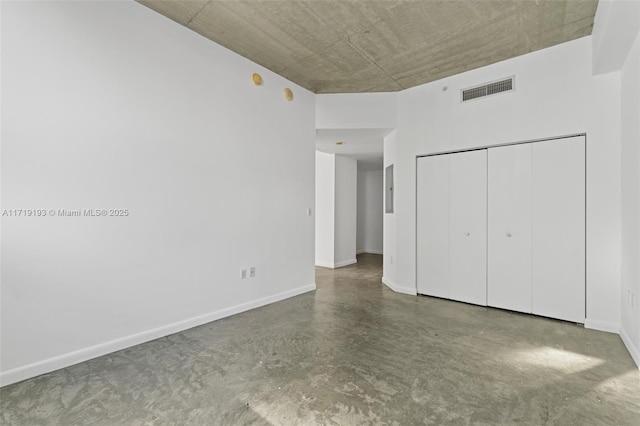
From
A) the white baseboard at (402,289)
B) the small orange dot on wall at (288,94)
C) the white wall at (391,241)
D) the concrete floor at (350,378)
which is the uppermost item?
the small orange dot on wall at (288,94)

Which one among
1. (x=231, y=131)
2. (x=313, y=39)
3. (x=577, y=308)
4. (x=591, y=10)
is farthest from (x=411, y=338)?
(x=591, y=10)

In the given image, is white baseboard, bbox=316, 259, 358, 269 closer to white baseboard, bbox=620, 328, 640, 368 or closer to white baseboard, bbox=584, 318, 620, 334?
white baseboard, bbox=584, 318, 620, 334

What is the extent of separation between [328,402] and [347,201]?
18.1 ft

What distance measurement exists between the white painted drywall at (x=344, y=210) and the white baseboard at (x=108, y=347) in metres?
3.32

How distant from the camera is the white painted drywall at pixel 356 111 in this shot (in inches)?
187

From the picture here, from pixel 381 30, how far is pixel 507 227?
108 inches

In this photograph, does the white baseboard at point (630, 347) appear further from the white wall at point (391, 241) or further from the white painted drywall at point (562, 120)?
the white wall at point (391, 241)

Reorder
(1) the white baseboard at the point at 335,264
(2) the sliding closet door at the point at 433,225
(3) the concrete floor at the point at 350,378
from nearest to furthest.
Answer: (3) the concrete floor at the point at 350,378 < (2) the sliding closet door at the point at 433,225 < (1) the white baseboard at the point at 335,264

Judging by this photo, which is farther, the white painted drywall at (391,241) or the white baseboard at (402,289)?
the white painted drywall at (391,241)

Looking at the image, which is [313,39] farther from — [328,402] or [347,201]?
[347,201]

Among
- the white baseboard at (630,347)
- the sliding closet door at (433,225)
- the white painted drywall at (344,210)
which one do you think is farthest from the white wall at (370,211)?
the white baseboard at (630,347)

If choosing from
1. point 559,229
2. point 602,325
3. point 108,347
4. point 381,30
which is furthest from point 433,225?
point 108,347

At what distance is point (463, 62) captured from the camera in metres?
3.80

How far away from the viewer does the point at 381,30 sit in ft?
10.3
